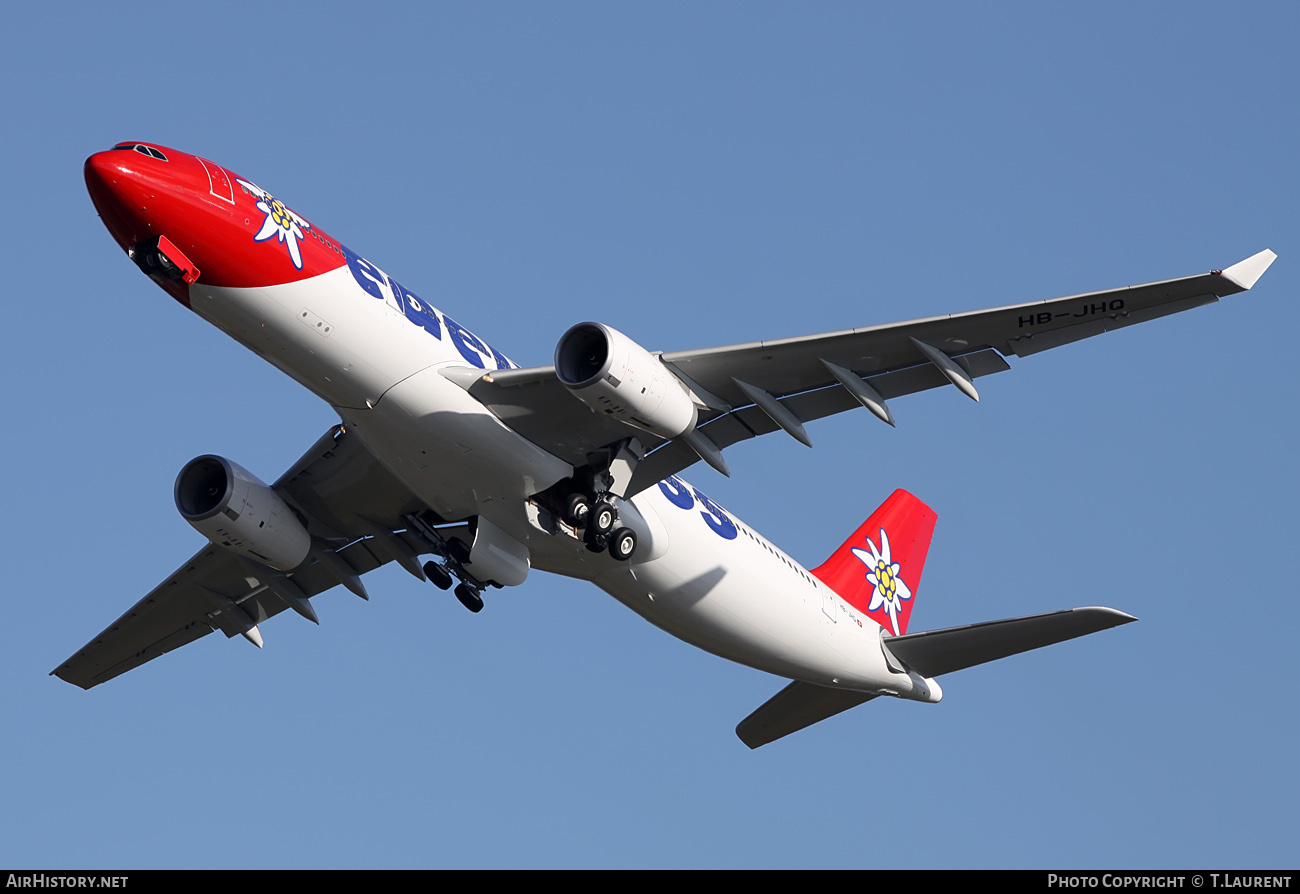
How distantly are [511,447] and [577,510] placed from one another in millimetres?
1749

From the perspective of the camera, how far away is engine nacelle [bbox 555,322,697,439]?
2252 cm

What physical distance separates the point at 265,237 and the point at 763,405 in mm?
8527

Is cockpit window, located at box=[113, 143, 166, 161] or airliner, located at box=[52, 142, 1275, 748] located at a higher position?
cockpit window, located at box=[113, 143, 166, 161]

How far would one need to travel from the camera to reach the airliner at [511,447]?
22.2 meters

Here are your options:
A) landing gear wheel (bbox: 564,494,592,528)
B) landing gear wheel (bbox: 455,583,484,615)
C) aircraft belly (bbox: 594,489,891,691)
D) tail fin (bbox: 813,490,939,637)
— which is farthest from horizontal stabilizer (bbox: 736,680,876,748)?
landing gear wheel (bbox: 564,494,592,528)

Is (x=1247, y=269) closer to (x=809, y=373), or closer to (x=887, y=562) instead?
(x=809, y=373)

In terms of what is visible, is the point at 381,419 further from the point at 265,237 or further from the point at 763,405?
the point at 763,405

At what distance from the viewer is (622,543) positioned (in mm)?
25797

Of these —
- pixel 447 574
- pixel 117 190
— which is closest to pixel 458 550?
pixel 447 574

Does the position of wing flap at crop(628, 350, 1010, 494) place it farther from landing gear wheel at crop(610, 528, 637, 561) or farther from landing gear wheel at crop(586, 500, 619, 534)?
landing gear wheel at crop(610, 528, 637, 561)

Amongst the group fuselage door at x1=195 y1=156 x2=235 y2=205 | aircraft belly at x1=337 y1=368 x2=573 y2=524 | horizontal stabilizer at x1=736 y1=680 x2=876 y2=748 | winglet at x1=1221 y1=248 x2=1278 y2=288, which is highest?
fuselage door at x1=195 y1=156 x2=235 y2=205

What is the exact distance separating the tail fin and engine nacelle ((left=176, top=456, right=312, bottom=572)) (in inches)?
474

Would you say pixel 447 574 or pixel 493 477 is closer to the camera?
pixel 493 477

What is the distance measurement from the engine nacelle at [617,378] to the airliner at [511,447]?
0.13 feet
